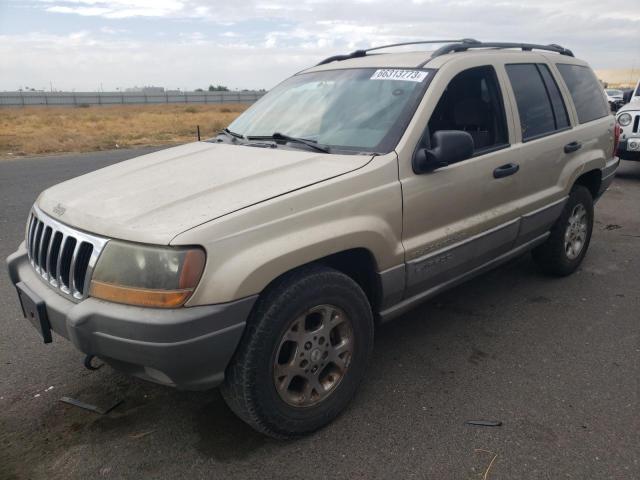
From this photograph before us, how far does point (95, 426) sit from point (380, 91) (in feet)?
8.08

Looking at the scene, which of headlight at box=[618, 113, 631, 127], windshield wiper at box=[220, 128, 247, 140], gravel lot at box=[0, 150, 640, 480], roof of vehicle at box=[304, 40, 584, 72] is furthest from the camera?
headlight at box=[618, 113, 631, 127]

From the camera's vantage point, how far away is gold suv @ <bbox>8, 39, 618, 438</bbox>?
2199 mm

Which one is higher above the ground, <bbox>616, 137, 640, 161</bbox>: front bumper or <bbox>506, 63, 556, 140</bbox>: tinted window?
<bbox>506, 63, 556, 140</bbox>: tinted window

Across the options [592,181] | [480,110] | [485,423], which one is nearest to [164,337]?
[485,423]

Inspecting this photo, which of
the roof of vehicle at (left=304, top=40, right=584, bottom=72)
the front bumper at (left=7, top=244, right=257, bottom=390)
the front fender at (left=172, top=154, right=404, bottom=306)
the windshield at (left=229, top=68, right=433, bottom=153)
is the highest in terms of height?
the roof of vehicle at (left=304, top=40, right=584, bottom=72)

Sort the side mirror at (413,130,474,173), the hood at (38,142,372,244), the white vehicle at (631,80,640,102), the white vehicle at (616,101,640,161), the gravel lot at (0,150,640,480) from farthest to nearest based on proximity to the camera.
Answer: the white vehicle at (631,80,640,102)
the white vehicle at (616,101,640,161)
the side mirror at (413,130,474,173)
the gravel lot at (0,150,640,480)
the hood at (38,142,372,244)

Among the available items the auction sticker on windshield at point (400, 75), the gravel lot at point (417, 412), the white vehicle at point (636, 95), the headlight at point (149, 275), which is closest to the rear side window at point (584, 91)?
the gravel lot at point (417, 412)

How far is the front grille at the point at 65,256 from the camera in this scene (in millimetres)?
2332

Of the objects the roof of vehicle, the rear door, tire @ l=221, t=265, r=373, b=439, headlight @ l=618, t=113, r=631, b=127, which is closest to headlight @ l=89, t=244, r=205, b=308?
tire @ l=221, t=265, r=373, b=439

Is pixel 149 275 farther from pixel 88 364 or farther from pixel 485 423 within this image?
pixel 485 423

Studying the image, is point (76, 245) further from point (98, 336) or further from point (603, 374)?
point (603, 374)

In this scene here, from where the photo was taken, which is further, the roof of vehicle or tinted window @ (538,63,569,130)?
tinted window @ (538,63,569,130)

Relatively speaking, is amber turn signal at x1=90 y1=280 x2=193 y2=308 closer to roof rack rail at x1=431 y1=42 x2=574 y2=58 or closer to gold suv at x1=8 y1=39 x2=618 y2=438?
gold suv at x1=8 y1=39 x2=618 y2=438

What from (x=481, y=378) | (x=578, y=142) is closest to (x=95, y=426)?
Result: (x=481, y=378)
